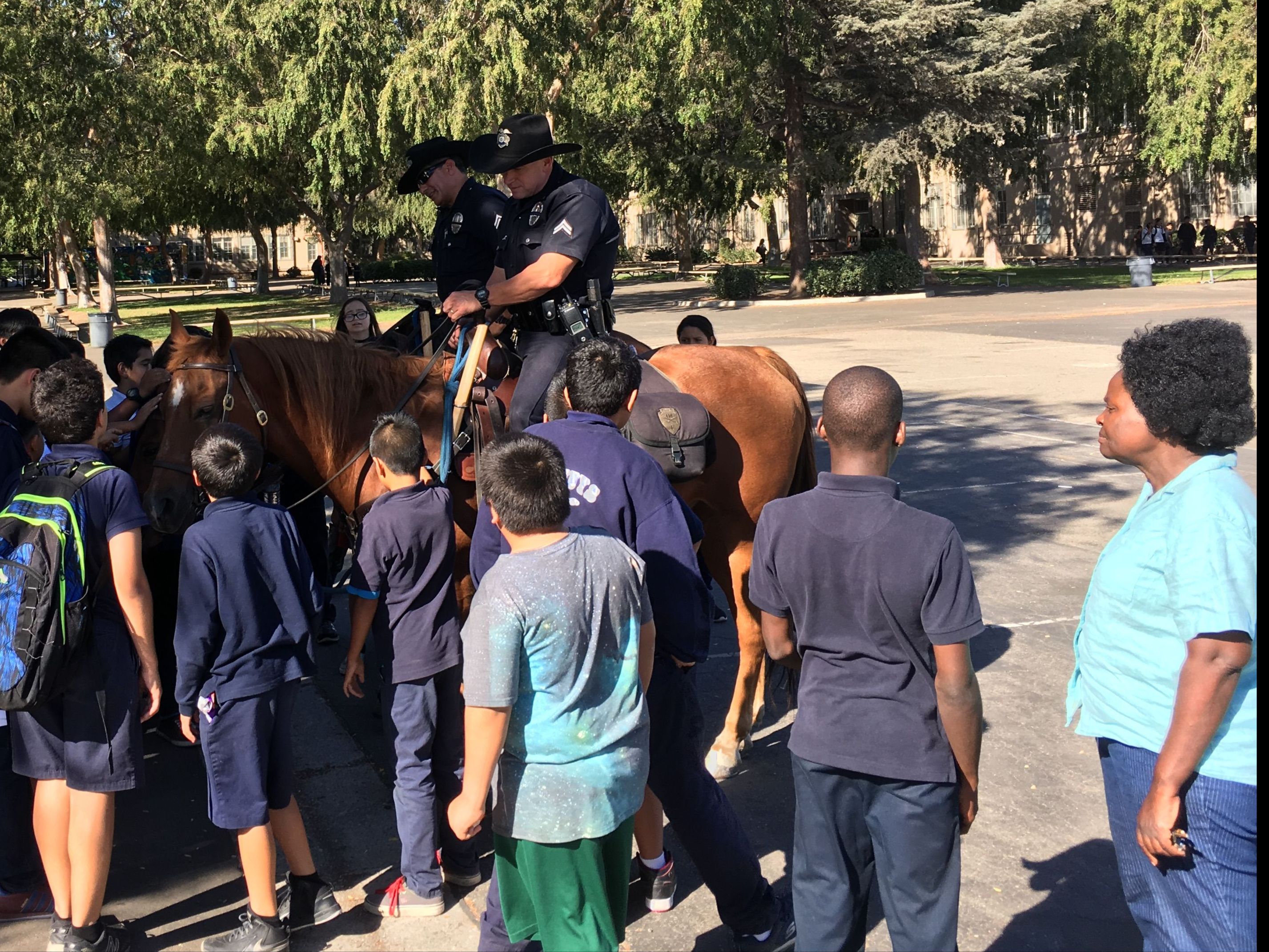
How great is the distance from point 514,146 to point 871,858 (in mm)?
3583

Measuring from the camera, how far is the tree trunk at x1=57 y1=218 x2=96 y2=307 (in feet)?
123

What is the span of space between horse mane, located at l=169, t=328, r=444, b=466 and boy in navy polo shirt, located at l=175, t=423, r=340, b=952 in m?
1.11

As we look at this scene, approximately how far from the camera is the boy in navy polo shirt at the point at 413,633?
412cm

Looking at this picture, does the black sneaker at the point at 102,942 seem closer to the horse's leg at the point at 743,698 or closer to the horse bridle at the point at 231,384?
the horse bridle at the point at 231,384

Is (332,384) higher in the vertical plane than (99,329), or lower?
lower

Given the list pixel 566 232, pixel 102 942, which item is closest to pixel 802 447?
pixel 566 232

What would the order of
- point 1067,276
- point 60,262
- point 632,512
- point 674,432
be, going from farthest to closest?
1. point 60,262
2. point 1067,276
3. point 674,432
4. point 632,512

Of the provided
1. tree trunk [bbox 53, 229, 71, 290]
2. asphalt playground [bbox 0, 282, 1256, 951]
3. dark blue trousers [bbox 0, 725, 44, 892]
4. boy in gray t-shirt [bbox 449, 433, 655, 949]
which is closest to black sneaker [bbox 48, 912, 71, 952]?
asphalt playground [bbox 0, 282, 1256, 951]

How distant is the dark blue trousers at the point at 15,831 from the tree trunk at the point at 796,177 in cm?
3149

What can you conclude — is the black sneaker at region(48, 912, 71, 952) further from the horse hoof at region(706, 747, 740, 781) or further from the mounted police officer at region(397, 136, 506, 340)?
the mounted police officer at region(397, 136, 506, 340)

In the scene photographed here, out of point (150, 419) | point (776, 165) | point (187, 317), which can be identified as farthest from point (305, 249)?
point (150, 419)

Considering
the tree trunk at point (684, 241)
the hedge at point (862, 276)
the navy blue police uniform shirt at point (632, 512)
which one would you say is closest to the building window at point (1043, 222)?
the tree trunk at point (684, 241)

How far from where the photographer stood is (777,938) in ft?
12.4

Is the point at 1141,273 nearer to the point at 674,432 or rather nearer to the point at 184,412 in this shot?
the point at 674,432
